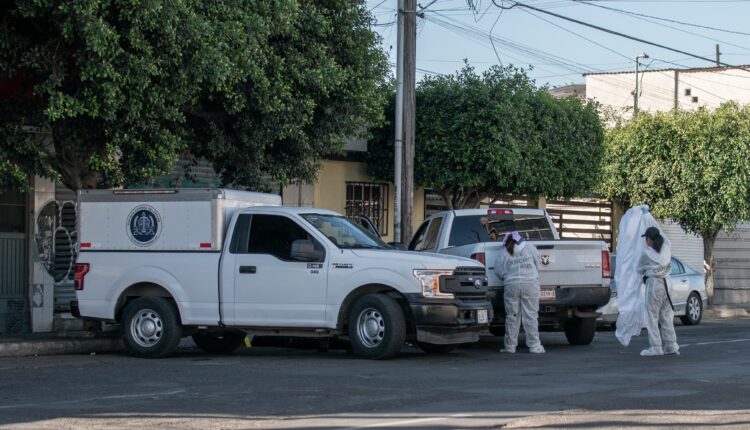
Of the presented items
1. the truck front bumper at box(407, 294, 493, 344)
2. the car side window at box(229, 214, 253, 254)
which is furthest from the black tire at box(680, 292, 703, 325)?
the car side window at box(229, 214, 253, 254)

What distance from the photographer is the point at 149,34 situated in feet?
49.2

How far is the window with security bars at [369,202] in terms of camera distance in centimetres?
2602

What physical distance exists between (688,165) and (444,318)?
17521 millimetres

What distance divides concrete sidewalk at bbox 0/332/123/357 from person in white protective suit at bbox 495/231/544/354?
18.9 ft

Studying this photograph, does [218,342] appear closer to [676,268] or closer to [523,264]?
[523,264]

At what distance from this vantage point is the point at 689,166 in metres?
29.7

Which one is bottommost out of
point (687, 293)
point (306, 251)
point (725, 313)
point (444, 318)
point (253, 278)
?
point (725, 313)

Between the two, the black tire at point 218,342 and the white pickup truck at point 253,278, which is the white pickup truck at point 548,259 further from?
the black tire at point 218,342

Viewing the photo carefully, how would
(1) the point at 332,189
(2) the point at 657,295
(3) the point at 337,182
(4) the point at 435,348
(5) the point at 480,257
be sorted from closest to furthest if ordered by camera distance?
1. (2) the point at 657,295
2. (4) the point at 435,348
3. (5) the point at 480,257
4. (1) the point at 332,189
5. (3) the point at 337,182

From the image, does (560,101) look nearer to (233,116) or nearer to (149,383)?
(233,116)

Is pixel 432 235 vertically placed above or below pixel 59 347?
above

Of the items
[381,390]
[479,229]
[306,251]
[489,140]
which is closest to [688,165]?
[489,140]

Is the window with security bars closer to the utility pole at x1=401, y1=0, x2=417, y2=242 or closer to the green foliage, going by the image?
the utility pole at x1=401, y1=0, x2=417, y2=242

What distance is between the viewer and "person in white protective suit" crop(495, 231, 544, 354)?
15258 mm
